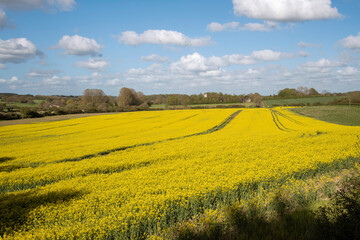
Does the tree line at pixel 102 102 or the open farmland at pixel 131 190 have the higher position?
the tree line at pixel 102 102

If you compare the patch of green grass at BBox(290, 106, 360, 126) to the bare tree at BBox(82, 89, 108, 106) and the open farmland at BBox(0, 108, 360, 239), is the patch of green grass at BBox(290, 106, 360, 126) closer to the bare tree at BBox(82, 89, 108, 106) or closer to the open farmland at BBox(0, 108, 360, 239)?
the open farmland at BBox(0, 108, 360, 239)

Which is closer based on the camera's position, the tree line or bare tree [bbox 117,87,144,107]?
the tree line

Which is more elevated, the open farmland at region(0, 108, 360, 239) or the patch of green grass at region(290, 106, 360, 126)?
the patch of green grass at region(290, 106, 360, 126)

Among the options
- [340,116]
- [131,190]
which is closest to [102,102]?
[340,116]

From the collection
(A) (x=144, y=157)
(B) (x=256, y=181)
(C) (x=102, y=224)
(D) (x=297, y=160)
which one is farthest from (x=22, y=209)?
(D) (x=297, y=160)

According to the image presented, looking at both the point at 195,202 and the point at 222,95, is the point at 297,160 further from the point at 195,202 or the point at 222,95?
the point at 222,95

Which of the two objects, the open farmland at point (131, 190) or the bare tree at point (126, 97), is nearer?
the open farmland at point (131, 190)

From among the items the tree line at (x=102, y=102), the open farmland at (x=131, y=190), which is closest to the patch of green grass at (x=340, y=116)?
the tree line at (x=102, y=102)

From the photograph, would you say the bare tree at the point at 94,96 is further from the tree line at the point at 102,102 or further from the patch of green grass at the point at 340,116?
the patch of green grass at the point at 340,116

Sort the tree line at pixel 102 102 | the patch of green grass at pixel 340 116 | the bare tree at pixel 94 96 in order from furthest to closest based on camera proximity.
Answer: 1. the bare tree at pixel 94 96
2. the tree line at pixel 102 102
3. the patch of green grass at pixel 340 116

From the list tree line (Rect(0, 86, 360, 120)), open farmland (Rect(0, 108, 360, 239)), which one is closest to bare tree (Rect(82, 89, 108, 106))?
tree line (Rect(0, 86, 360, 120))

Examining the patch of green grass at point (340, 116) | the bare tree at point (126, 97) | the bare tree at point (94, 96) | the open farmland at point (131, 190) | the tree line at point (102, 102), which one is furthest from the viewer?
the bare tree at point (94, 96)

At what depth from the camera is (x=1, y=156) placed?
16.9 meters

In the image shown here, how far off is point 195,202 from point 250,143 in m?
11.9
